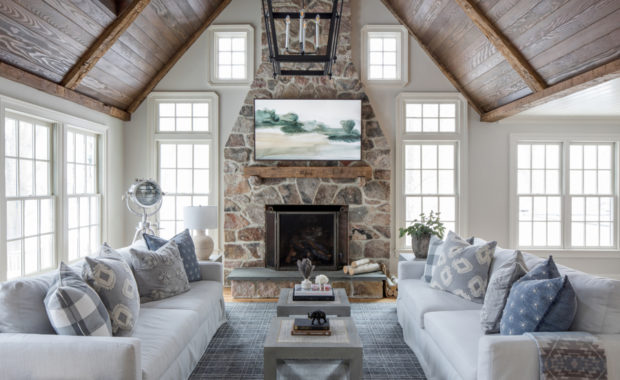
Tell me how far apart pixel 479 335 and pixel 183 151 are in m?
4.68

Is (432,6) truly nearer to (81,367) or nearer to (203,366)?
Answer: (203,366)

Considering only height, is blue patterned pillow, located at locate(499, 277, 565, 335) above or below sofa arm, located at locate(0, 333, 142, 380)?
above

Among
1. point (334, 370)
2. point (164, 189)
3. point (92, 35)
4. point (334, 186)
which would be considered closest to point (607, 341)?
point (334, 370)

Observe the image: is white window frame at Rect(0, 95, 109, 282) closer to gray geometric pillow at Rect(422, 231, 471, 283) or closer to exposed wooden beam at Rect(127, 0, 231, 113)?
exposed wooden beam at Rect(127, 0, 231, 113)

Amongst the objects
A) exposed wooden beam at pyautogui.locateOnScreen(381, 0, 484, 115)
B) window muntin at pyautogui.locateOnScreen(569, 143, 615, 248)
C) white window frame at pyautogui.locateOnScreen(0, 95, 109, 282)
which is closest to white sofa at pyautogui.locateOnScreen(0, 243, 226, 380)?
white window frame at pyautogui.locateOnScreen(0, 95, 109, 282)

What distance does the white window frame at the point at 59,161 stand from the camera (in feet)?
11.4

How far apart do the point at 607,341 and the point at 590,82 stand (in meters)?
2.79

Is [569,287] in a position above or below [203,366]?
above

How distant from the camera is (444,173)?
5.79m

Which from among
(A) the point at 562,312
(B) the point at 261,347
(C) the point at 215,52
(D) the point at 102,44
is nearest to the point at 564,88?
(A) the point at 562,312

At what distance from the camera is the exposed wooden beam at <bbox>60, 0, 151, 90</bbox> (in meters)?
4.03

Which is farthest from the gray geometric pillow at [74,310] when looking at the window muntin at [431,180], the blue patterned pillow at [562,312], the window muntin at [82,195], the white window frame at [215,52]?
the window muntin at [431,180]

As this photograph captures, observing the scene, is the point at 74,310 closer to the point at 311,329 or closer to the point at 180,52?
the point at 311,329

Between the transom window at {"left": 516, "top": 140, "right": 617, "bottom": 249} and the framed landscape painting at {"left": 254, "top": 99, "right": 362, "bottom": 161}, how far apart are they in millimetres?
2609
